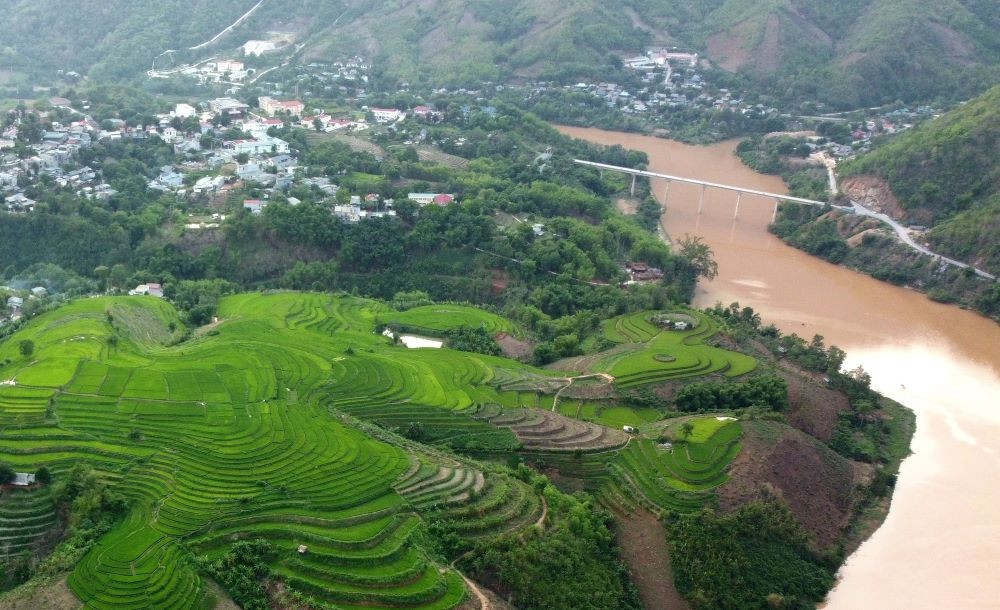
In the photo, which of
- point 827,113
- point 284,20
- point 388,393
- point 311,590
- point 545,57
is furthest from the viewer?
point 284,20

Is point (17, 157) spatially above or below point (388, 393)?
above

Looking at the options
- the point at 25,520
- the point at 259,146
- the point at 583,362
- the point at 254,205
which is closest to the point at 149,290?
the point at 254,205

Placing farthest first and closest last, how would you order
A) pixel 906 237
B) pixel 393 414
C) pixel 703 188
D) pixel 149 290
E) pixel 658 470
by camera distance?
pixel 703 188, pixel 906 237, pixel 149 290, pixel 393 414, pixel 658 470

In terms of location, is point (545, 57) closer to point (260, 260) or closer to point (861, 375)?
point (260, 260)

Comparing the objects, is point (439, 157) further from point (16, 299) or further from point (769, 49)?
point (769, 49)

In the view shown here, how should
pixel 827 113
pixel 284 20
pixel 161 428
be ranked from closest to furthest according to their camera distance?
pixel 161 428 → pixel 827 113 → pixel 284 20

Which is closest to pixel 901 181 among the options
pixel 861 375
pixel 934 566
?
pixel 861 375
